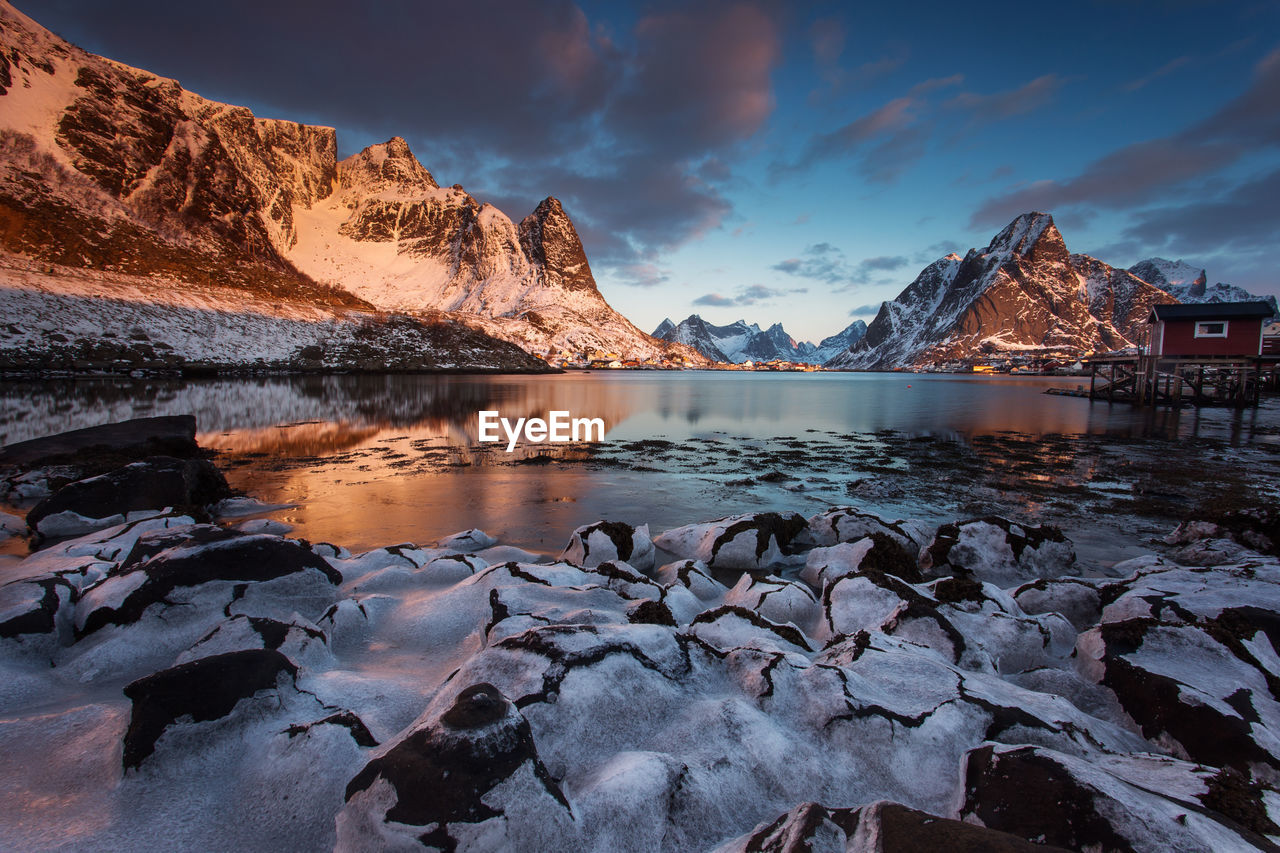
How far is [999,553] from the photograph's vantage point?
7.06 metres

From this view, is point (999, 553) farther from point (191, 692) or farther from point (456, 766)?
point (191, 692)

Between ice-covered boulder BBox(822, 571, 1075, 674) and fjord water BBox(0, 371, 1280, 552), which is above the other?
ice-covered boulder BBox(822, 571, 1075, 674)

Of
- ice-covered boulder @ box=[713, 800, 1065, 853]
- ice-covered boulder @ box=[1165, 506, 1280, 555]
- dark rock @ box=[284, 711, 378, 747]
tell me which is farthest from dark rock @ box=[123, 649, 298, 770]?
ice-covered boulder @ box=[1165, 506, 1280, 555]

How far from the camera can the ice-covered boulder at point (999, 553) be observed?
6922 millimetres

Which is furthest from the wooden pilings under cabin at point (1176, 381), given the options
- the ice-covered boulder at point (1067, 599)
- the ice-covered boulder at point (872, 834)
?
the ice-covered boulder at point (872, 834)

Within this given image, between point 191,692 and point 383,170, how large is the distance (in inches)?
9115

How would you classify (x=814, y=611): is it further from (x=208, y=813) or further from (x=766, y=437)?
(x=766, y=437)

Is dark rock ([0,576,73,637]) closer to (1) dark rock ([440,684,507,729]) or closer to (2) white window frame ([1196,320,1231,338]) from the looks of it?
(1) dark rock ([440,684,507,729])

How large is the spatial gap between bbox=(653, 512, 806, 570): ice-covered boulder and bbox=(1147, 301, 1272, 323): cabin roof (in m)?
40.0

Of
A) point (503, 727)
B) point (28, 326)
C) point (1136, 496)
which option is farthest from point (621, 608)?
point (28, 326)

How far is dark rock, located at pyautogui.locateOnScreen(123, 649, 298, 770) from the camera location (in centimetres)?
241

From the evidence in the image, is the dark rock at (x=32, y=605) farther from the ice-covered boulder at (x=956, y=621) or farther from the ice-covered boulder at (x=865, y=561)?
the ice-covered boulder at (x=865, y=561)

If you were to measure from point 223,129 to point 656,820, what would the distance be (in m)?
211

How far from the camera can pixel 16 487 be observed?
398 inches
